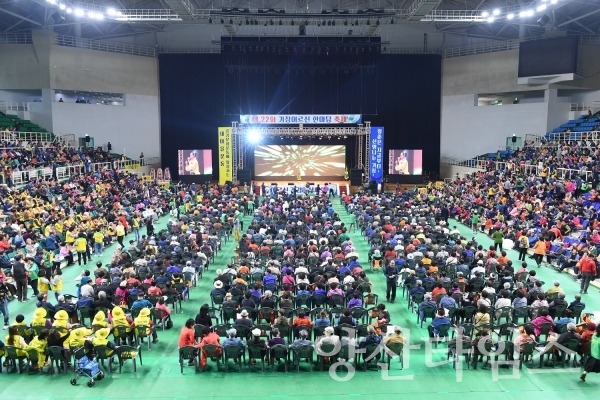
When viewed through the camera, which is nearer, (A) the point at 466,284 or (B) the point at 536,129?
(A) the point at 466,284

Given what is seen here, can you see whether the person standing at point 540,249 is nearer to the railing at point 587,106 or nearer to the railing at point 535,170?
the railing at point 535,170

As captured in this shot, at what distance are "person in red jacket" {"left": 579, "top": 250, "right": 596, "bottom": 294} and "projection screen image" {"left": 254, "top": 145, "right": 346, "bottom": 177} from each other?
2742 centimetres

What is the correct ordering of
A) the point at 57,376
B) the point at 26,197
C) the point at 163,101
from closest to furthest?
the point at 57,376, the point at 26,197, the point at 163,101

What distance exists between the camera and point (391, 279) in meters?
13.9

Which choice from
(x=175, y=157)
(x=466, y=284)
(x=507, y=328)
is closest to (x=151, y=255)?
(x=466, y=284)

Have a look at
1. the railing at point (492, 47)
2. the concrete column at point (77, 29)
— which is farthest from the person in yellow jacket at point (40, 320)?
the railing at point (492, 47)

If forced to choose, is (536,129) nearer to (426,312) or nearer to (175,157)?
(175,157)

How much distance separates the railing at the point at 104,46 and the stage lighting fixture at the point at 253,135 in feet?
34.4

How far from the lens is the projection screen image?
41375mm

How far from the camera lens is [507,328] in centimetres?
1046

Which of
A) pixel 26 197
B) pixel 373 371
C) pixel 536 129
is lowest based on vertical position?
pixel 373 371

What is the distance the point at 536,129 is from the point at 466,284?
93.5 feet

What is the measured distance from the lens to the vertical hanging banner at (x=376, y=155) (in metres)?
37.6

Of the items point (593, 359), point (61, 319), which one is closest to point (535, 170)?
→ point (593, 359)
